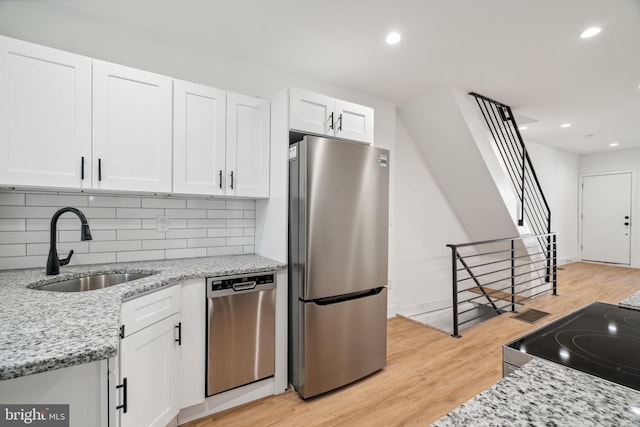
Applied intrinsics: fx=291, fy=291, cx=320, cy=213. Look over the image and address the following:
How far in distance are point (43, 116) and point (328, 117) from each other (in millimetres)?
1854

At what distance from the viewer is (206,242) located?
2.53 m

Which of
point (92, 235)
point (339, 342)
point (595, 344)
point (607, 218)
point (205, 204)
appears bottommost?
point (339, 342)

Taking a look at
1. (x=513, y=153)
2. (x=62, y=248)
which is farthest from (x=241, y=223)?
(x=513, y=153)

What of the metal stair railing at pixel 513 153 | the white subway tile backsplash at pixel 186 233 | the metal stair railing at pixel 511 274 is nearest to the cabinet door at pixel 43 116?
the white subway tile backsplash at pixel 186 233

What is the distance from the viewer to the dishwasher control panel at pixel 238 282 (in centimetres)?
191

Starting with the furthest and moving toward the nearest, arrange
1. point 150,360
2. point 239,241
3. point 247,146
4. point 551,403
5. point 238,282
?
point 239,241
point 247,146
point 238,282
point 150,360
point 551,403

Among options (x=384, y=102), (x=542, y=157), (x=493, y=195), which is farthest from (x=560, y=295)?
(x=384, y=102)

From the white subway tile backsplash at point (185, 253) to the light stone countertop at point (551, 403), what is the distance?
2.34 m

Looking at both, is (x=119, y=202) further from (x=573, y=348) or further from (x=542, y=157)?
(x=542, y=157)

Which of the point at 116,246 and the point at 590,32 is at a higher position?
the point at 590,32

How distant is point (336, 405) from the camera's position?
79.6 inches

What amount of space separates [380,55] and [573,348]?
2.54 meters

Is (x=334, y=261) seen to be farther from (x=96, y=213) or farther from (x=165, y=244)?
(x=96, y=213)

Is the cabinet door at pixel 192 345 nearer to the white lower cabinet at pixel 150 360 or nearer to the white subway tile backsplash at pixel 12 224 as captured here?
the white lower cabinet at pixel 150 360
